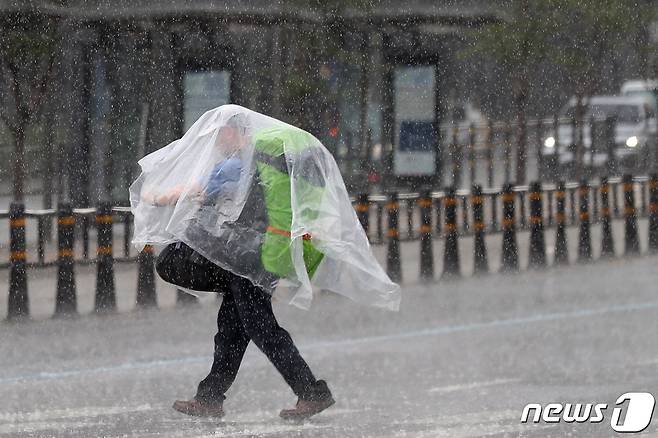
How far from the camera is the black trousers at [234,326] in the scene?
28.3 feet

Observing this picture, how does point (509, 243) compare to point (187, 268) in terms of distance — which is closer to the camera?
point (187, 268)

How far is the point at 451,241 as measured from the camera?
711 inches

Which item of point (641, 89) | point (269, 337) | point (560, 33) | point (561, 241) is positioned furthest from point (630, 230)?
point (641, 89)

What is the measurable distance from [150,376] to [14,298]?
393 cm

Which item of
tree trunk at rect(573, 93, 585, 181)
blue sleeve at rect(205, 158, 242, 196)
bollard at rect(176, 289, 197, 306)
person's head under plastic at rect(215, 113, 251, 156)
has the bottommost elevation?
bollard at rect(176, 289, 197, 306)

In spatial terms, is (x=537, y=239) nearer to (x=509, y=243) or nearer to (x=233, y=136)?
(x=509, y=243)

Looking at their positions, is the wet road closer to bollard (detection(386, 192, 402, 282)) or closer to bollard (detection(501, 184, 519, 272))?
bollard (detection(386, 192, 402, 282))

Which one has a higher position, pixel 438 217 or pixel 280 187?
pixel 280 187

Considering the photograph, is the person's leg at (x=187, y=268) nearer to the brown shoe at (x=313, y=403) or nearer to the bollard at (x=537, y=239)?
the brown shoe at (x=313, y=403)

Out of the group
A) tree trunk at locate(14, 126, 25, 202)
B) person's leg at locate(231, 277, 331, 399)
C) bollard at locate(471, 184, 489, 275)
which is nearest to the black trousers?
person's leg at locate(231, 277, 331, 399)

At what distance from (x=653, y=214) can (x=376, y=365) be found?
10069 millimetres

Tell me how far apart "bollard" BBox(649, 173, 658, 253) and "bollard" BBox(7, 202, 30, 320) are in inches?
333

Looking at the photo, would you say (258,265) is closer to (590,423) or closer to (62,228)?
(590,423)

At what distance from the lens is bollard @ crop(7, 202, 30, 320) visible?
47.9 feet
